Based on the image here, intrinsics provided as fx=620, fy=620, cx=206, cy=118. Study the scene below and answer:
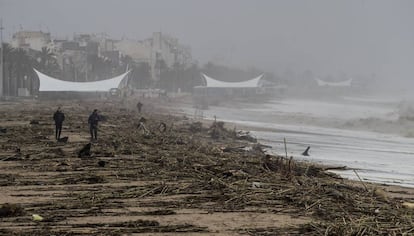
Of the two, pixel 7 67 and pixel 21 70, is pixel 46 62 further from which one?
pixel 7 67

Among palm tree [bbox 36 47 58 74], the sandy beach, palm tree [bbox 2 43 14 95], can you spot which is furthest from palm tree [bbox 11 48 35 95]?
the sandy beach

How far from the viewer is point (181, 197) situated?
11.4 m

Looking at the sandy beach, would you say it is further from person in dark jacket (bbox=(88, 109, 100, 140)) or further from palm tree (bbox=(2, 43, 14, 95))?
palm tree (bbox=(2, 43, 14, 95))

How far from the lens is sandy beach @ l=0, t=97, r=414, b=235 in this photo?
904 centimetres

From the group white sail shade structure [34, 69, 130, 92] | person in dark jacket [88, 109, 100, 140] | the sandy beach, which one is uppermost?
white sail shade structure [34, 69, 130, 92]

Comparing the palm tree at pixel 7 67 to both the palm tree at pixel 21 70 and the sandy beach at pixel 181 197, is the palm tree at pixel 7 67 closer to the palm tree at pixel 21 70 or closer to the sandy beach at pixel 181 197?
the palm tree at pixel 21 70

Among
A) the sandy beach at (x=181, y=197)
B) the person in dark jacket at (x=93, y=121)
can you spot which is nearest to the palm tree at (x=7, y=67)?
the person in dark jacket at (x=93, y=121)

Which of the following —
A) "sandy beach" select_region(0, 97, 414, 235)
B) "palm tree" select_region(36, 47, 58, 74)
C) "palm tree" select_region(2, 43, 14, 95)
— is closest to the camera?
"sandy beach" select_region(0, 97, 414, 235)

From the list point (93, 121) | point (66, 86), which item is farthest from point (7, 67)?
point (93, 121)

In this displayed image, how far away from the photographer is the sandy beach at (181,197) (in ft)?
29.7

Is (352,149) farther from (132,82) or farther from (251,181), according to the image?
(132,82)

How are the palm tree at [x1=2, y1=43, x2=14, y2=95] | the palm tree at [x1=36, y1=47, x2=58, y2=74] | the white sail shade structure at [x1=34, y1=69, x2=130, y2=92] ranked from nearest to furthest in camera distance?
1. the white sail shade structure at [x1=34, y1=69, x2=130, y2=92]
2. the palm tree at [x1=2, y1=43, x2=14, y2=95]
3. the palm tree at [x1=36, y1=47, x2=58, y2=74]

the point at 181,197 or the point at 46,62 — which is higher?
the point at 46,62

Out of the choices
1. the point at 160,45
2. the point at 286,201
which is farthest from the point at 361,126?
the point at 160,45
